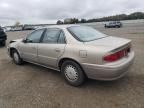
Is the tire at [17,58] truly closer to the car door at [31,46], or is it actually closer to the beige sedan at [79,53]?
the car door at [31,46]

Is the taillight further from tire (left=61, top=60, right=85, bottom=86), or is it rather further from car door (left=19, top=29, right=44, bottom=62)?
car door (left=19, top=29, right=44, bottom=62)

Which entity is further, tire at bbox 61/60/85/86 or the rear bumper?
tire at bbox 61/60/85/86

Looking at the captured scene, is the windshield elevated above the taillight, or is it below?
above

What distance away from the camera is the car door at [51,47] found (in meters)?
3.99

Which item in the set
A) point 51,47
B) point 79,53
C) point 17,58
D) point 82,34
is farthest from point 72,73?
point 17,58

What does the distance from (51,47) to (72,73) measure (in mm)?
953

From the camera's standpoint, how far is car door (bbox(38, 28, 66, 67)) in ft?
13.1

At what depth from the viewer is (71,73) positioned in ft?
12.6

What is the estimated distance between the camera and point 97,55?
10.6ft

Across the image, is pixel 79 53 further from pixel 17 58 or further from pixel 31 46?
pixel 17 58

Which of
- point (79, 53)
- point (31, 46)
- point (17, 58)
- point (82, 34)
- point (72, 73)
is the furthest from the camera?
point (17, 58)

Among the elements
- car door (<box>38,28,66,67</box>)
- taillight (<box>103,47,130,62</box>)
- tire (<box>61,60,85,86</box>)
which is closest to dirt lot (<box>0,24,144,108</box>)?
tire (<box>61,60,85,86</box>)

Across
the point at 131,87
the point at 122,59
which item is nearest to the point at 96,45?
the point at 122,59

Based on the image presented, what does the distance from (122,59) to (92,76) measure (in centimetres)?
79
